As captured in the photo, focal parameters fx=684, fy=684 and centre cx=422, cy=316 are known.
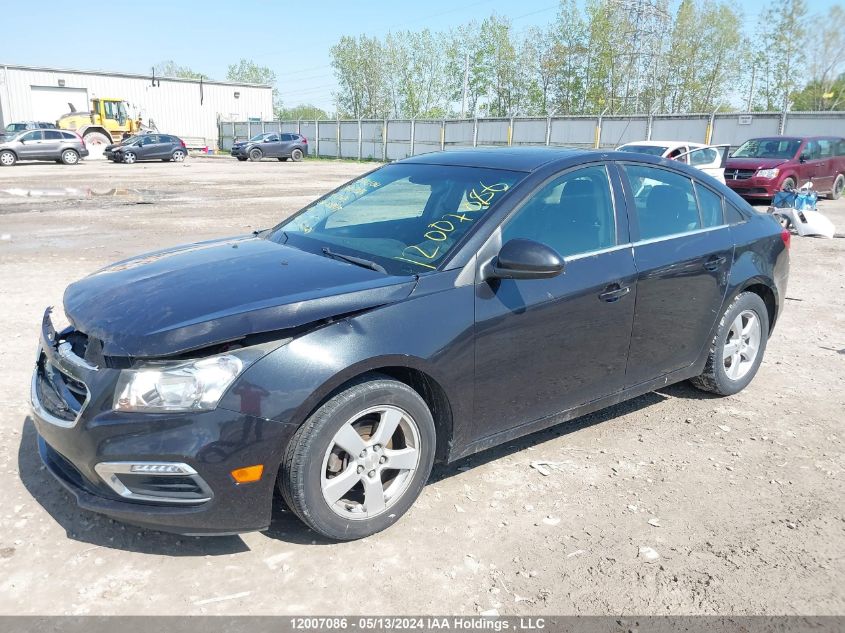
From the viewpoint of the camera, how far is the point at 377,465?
299cm

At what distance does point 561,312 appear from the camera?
11.4ft

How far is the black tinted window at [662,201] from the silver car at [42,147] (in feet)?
114

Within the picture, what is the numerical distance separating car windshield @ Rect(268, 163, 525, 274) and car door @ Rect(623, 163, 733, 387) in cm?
94

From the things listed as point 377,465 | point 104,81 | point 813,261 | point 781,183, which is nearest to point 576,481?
point 377,465

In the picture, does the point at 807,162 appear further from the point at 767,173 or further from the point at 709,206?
the point at 709,206

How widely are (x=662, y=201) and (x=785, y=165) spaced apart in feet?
48.6

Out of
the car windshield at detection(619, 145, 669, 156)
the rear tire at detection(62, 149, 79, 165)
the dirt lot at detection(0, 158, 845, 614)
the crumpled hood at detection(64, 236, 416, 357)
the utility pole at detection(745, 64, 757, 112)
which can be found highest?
the utility pole at detection(745, 64, 757, 112)

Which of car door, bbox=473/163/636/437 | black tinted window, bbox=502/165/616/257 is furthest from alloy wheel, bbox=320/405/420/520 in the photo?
black tinted window, bbox=502/165/616/257

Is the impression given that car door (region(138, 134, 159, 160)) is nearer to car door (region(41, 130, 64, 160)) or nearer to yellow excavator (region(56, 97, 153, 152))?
car door (region(41, 130, 64, 160))

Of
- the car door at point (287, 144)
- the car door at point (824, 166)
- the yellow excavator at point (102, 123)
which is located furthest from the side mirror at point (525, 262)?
the yellow excavator at point (102, 123)

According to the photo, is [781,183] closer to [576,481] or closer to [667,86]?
[576,481]

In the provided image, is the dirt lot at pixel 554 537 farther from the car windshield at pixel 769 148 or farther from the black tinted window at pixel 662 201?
the car windshield at pixel 769 148

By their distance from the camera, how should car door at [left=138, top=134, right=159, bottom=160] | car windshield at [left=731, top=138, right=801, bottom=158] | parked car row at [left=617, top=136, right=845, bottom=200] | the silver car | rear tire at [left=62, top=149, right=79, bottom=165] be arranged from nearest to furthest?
1. parked car row at [left=617, top=136, right=845, bottom=200]
2. car windshield at [left=731, top=138, right=801, bottom=158]
3. the silver car
4. rear tire at [left=62, top=149, right=79, bottom=165]
5. car door at [left=138, top=134, right=159, bottom=160]

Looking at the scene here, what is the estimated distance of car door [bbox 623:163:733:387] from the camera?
12.9 ft
